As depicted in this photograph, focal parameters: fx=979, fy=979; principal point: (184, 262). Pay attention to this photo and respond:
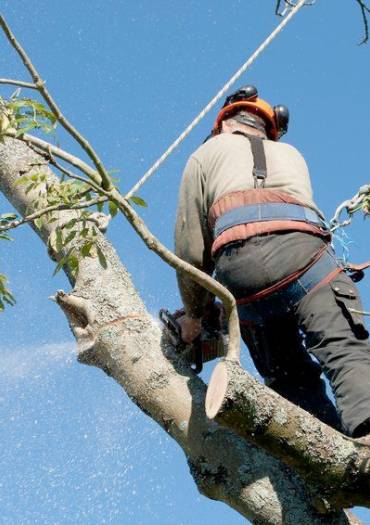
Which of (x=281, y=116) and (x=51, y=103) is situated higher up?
(x=51, y=103)

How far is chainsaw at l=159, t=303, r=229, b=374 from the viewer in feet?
13.8

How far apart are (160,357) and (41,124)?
111 centimetres

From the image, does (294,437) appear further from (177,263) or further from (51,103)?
(51,103)

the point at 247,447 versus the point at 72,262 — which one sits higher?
the point at 72,262

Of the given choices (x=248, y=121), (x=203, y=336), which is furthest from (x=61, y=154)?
(x=248, y=121)

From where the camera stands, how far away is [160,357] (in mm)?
3975

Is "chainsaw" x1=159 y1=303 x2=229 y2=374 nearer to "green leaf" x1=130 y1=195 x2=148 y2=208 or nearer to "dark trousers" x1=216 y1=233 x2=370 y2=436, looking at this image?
"dark trousers" x1=216 y1=233 x2=370 y2=436

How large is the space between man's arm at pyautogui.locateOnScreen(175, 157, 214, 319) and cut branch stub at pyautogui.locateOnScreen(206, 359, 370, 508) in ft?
3.43

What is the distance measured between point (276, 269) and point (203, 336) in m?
0.68

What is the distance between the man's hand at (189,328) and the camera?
14.1 ft

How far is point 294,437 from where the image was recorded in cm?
334

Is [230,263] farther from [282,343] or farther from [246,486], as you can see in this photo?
[246,486]

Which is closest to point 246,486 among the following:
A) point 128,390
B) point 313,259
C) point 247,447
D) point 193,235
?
point 247,447

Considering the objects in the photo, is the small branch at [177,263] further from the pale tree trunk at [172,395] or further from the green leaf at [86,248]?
the pale tree trunk at [172,395]
